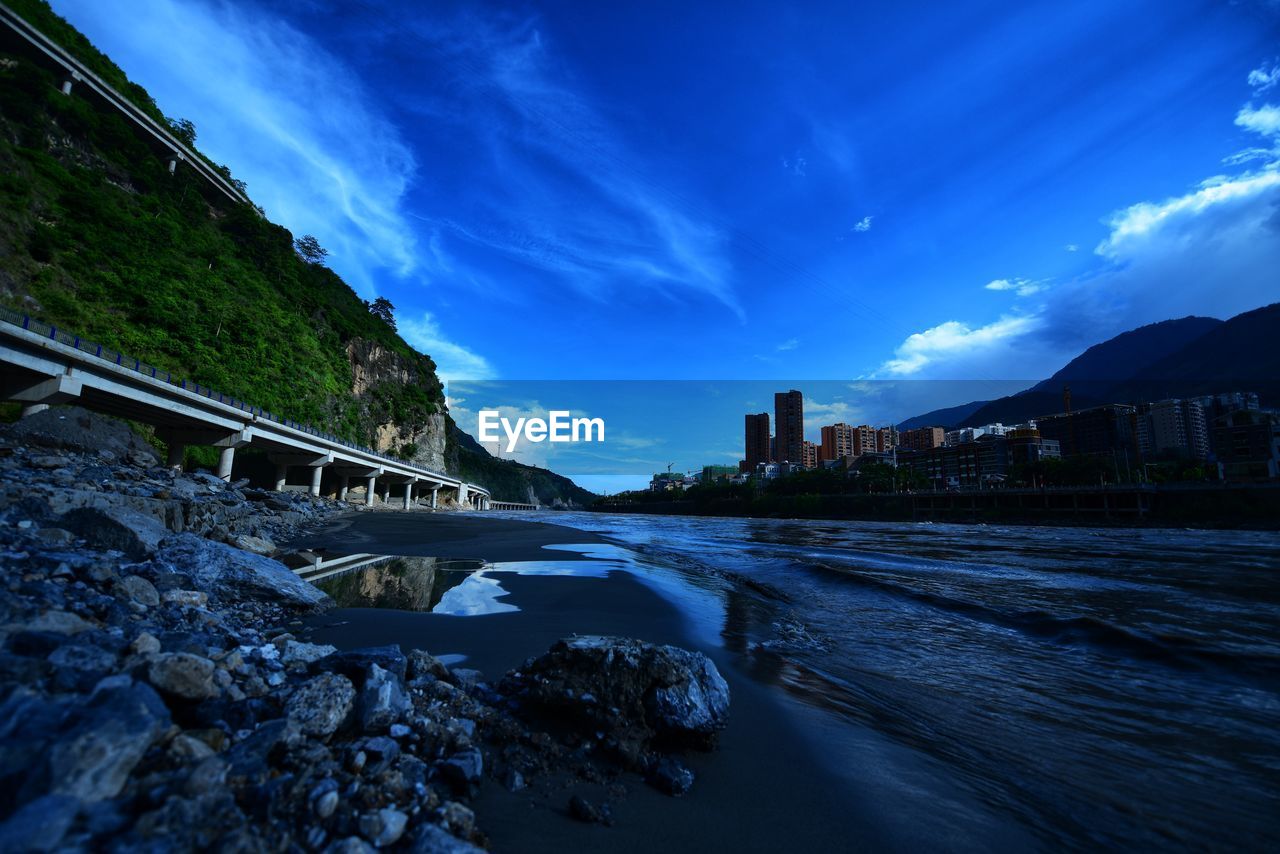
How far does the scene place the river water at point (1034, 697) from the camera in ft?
11.1

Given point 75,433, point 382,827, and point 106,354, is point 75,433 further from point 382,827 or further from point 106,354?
point 382,827

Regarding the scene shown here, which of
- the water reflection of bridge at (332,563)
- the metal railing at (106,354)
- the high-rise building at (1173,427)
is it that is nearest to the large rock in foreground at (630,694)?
the water reflection of bridge at (332,563)

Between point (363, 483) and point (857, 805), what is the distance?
3489 inches

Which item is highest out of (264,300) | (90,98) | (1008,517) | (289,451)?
(90,98)

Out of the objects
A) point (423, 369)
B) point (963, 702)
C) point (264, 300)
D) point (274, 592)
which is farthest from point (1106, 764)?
point (423, 369)

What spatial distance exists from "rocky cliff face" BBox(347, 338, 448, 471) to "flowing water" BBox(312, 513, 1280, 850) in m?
75.4

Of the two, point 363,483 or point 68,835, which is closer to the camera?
point 68,835

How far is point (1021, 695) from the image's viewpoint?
5520mm

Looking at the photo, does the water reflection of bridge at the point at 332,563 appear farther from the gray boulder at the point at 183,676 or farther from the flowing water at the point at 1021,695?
the gray boulder at the point at 183,676

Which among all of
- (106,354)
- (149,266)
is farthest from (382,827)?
(149,266)

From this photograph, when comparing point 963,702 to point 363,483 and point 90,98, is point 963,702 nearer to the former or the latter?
point 363,483

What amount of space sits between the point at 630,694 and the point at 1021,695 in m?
4.88

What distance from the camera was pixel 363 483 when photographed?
258ft

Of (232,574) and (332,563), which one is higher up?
(232,574)
